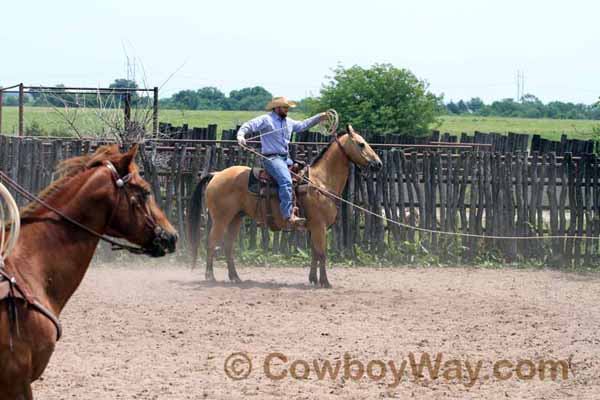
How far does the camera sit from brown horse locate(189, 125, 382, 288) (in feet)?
40.7

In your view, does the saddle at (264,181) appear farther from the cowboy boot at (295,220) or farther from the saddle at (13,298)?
the saddle at (13,298)

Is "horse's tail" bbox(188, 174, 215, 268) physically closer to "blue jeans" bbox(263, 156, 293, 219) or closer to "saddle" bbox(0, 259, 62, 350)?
"blue jeans" bbox(263, 156, 293, 219)

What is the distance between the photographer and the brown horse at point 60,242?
16.4 ft

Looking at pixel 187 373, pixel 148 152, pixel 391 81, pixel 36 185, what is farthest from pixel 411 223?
pixel 391 81

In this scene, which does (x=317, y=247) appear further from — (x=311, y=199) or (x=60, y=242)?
(x=60, y=242)

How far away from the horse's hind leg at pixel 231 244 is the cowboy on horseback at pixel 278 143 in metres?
1.00

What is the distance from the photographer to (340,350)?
8.30 meters

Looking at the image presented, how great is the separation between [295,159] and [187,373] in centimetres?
732

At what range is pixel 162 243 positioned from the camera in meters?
5.76

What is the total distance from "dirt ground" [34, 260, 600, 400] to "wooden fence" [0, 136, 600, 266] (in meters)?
1.26

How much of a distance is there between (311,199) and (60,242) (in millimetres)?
7091

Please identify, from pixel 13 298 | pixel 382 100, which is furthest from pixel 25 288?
pixel 382 100

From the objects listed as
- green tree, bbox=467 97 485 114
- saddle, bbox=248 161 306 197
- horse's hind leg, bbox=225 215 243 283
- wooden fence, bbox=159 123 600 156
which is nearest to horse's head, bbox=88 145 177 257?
saddle, bbox=248 161 306 197

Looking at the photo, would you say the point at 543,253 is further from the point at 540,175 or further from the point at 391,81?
the point at 391,81
